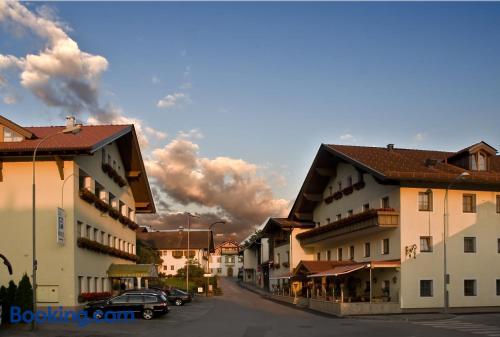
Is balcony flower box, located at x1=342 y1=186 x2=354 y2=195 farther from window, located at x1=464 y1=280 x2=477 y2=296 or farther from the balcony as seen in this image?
window, located at x1=464 y1=280 x2=477 y2=296

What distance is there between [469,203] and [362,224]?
7.75m

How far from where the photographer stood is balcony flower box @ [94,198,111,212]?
42.6 m

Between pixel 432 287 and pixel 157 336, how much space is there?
2245 cm

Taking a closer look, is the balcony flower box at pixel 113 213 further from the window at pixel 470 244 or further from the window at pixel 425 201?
the window at pixel 470 244

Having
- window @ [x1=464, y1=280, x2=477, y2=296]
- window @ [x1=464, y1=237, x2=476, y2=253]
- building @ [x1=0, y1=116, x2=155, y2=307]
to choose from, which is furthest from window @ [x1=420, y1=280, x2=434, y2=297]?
building @ [x1=0, y1=116, x2=155, y2=307]

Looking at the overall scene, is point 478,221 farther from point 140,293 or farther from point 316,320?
point 140,293

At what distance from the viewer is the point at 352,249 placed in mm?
50594

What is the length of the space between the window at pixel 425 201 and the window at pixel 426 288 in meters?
4.92

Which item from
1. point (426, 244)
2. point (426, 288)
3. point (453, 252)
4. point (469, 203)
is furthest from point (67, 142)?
point (469, 203)

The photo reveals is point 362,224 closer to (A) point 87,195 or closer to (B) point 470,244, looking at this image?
(B) point 470,244

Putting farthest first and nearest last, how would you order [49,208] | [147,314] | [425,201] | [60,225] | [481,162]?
1. [481,162]
2. [425,201]
3. [49,208]
4. [60,225]
5. [147,314]

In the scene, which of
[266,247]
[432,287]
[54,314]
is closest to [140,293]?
[54,314]

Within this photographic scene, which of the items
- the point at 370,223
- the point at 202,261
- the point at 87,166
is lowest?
the point at 202,261

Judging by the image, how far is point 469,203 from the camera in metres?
43.4
